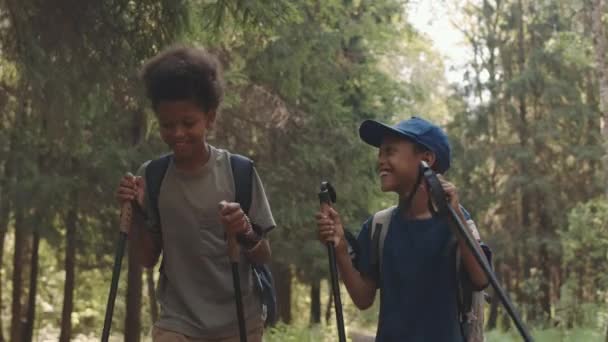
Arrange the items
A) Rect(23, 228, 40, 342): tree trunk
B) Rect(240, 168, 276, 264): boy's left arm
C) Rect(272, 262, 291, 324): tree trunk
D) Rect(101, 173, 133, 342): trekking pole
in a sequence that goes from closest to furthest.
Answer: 1. Rect(101, 173, 133, 342): trekking pole
2. Rect(240, 168, 276, 264): boy's left arm
3. Rect(23, 228, 40, 342): tree trunk
4. Rect(272, 262, 291, 324): tree trunk

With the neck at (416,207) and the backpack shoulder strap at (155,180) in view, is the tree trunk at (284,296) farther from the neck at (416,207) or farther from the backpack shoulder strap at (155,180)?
the neck at (416,207)

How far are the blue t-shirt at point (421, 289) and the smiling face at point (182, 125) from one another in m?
0.90

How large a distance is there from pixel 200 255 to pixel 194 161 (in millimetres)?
391

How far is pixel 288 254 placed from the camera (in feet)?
59.4

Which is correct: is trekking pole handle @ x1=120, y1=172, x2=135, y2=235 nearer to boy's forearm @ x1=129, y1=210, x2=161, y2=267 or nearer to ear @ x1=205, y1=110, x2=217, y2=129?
boy's forearm @ x1=129, y1=210, x2=161, y2=267

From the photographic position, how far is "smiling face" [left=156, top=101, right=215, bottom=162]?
12.3 ft

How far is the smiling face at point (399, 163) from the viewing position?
12.4 ft

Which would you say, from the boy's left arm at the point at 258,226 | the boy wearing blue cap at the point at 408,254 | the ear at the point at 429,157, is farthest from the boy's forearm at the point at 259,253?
the ear at the point at 429,157

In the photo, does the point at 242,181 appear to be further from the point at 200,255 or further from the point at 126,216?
the point at 126,216

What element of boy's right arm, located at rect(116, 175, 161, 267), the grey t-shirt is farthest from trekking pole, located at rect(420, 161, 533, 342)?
boy's right arm, located at rect(116, 175, 161, 267)

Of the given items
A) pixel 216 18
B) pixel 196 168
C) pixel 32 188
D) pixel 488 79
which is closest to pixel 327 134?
pixel 32 188

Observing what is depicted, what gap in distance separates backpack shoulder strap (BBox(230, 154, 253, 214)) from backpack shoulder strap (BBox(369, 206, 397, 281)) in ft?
1.71

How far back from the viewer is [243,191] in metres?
3.83

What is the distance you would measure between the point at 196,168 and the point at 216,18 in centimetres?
460
